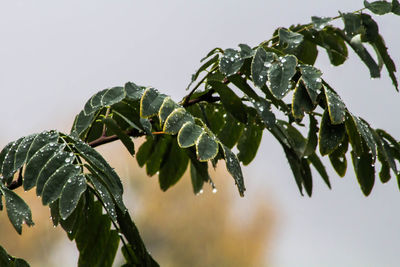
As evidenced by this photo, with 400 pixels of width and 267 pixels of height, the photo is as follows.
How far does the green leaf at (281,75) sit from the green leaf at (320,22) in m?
0.16

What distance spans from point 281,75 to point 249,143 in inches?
18.3

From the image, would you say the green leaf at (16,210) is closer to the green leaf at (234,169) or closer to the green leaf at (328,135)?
the green leaf at (234,169)

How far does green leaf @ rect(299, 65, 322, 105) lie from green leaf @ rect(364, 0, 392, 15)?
22 centimetres

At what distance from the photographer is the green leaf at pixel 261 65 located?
0.87 metres

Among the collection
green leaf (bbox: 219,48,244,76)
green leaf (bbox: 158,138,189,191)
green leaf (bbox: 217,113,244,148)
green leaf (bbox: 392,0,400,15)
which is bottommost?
green leaf (bbox: 158,138,189,191)

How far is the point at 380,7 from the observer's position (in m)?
1.01

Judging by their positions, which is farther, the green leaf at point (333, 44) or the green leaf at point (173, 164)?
the green leaf at point (173, 164)

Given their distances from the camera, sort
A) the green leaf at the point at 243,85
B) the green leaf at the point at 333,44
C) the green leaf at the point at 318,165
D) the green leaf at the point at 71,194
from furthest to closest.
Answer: the green leaf at the point at 318,165 < the green leaf at the point at 333,44 < the green leaf at the point at 243,85 < the green leaf at the point at 71,194

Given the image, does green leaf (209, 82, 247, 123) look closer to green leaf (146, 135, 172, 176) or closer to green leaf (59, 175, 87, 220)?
green leaf (59, 175, 87, 220)

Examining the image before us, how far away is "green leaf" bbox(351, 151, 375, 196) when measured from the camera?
103 centimetres

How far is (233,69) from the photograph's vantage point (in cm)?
91

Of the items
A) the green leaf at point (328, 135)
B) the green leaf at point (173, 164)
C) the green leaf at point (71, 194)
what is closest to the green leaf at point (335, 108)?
the green leaf at point (328, 135)

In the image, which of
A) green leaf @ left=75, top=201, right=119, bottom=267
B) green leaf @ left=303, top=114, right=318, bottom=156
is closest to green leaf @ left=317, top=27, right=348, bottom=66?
green leaf @ left=303, top=114, right=318, bottom=156

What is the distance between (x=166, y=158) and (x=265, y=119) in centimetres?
46
